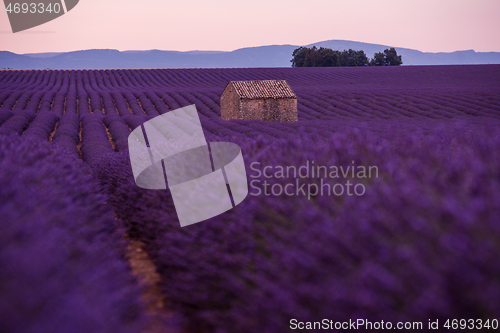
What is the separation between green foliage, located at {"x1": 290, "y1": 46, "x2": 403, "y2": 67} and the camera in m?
66.1

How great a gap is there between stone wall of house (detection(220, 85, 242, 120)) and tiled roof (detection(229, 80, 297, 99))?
1.33ft

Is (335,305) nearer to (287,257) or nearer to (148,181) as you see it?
(287,257)

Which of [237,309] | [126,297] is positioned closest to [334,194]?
[237,309]

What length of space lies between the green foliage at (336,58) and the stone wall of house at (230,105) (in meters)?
47.1

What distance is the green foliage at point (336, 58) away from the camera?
66.1m

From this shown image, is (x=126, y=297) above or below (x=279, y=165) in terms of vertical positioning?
below

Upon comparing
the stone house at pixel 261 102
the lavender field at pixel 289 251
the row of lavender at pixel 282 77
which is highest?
the lavender field at pixel 289 251

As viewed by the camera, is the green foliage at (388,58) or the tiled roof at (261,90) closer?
the tiled roof at (261,90)

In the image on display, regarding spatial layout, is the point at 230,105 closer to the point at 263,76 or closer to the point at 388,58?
the point at 263,76

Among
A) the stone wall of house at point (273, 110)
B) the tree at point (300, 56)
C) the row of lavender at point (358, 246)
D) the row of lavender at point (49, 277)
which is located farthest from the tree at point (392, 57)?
the row of lavender at point (49, 277)

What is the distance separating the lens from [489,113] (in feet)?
71.5

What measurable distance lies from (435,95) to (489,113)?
21.8 ft

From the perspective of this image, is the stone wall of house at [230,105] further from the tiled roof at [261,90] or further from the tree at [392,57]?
the tree at [392,57]

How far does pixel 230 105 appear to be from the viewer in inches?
863
